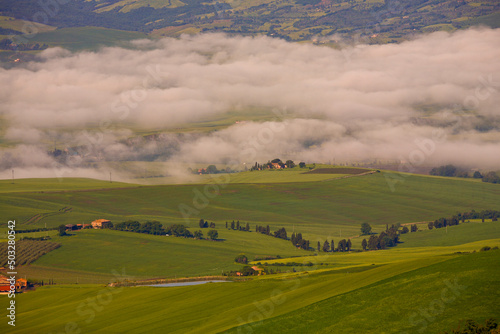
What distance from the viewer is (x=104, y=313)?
295 ft

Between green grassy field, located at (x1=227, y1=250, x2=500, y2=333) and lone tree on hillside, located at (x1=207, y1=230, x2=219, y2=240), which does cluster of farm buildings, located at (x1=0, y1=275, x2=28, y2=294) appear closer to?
lone tree on hillside, located at (x1=207, y1=230, x2=219, y2=240)

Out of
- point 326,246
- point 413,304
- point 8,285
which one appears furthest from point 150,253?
point 413,304

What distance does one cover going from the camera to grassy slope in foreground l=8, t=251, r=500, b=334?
57.5 m

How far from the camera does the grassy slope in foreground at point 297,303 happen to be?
57.5 meters

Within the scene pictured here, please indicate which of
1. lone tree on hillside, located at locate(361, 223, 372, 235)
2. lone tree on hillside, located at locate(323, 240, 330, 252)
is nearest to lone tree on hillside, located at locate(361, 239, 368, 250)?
lone tree on hillside, located at locate(323, 240, 330, 252)

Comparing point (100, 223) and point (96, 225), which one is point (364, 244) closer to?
point (100, 223)

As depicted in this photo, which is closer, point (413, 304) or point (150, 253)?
point (413, 304)

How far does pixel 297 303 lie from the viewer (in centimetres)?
7325

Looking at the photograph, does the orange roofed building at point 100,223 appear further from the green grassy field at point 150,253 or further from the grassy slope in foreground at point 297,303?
the grassy slope in foreground at point 297,303

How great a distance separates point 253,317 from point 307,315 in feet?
25.3

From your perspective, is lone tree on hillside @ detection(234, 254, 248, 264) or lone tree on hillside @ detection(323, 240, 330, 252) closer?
lone tree on hillside @ detection(234, 254, 248, 264)

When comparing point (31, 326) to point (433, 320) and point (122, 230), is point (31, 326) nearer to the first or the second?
point (433, 320)

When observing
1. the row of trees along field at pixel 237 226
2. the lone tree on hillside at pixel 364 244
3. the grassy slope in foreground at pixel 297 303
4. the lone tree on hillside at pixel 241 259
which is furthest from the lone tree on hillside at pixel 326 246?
the grassy slope in foreground at pixel 297 303

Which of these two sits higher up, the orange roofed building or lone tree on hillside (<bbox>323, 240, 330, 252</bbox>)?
the orange roofed building
